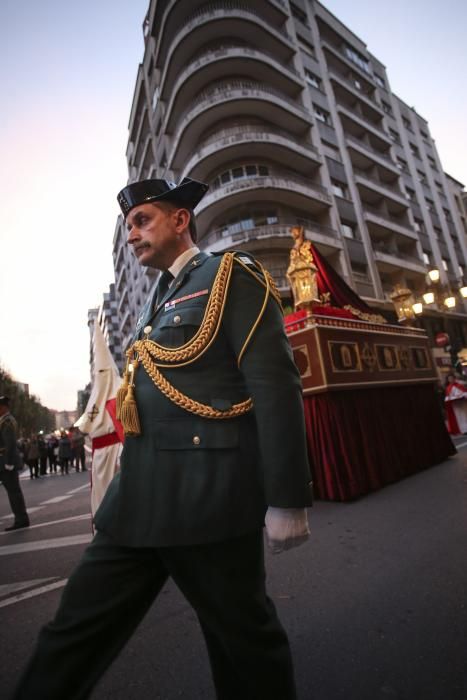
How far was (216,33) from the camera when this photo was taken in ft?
63.3

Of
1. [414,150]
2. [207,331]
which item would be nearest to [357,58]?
[414,150]

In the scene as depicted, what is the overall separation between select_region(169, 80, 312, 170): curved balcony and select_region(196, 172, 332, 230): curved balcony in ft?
11.0

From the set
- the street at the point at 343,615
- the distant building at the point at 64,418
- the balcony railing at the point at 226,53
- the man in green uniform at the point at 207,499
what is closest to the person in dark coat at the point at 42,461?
the street at the point at 343,615

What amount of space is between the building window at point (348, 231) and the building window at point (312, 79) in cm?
963

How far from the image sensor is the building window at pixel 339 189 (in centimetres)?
2166

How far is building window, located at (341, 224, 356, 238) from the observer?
69.7ft

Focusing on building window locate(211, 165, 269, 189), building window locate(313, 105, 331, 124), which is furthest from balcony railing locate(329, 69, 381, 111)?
building window locate(211, 165, 269, 189)

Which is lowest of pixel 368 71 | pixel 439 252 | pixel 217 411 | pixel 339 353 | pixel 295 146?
pixel 217 411

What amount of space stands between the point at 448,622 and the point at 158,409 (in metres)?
1.83

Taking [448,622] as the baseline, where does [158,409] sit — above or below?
above

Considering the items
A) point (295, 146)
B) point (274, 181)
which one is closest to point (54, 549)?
point (274, 181)

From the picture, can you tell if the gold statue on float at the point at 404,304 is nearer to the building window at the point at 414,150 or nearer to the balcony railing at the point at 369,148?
the balcony railing at the point at 369,148

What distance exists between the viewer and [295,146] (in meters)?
19.3

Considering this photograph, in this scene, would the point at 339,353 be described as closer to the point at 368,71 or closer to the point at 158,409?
the point at 158,409
